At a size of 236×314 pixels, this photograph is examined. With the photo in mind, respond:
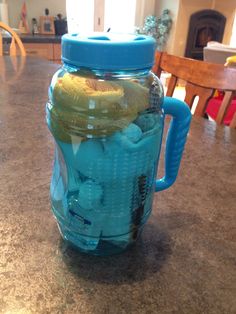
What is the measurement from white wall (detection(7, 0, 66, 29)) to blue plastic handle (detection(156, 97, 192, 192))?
3615mm

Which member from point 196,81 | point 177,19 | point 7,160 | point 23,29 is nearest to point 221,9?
point 177,19

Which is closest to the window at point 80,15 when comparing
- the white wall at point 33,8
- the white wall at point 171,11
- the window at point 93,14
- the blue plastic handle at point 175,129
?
the window at point 93,14

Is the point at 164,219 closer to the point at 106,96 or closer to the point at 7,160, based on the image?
the point at 106,96

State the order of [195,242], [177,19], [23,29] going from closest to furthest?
[195,242]
[23,29]
[177,19]

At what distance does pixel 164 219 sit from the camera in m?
0.48

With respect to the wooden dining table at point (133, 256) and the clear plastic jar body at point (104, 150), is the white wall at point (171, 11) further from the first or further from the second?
the clear plastic jar body at point (104, 150)

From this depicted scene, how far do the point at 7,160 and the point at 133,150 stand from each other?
0.39m

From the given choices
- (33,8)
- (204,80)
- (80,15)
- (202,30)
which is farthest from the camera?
(202,30)

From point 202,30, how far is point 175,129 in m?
5.64

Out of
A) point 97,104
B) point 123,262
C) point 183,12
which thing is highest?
point 183,12

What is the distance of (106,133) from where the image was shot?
A: 33cm

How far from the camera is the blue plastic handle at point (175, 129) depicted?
1.29ft

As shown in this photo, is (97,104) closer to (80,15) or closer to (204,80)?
(204,80)

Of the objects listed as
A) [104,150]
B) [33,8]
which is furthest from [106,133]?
[33,8]
